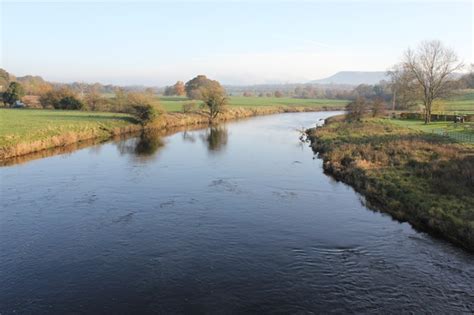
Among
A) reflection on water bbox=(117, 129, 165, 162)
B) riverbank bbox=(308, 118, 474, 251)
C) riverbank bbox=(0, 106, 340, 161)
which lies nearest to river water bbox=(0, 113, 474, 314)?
riverbank bbox=(308, 118, 474, 251)

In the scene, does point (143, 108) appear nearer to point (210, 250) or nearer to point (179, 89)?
point (210, 250)

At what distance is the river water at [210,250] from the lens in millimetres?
12398

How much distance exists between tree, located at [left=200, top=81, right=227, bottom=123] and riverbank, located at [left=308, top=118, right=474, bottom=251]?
36788 millimetres

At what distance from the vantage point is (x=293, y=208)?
21375 millimetres

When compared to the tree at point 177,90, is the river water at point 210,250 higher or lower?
lower

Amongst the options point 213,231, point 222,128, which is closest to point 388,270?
point 213,231

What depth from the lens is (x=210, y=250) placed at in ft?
52.3

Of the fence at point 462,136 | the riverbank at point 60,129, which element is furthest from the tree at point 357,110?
the riverbank at point 60,129

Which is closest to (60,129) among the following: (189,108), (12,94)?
(189,108)

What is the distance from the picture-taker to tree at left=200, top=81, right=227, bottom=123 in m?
72.2

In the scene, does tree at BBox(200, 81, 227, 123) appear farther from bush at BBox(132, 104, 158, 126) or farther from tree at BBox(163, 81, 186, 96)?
tree at BBox(163, 81, 186, 96)

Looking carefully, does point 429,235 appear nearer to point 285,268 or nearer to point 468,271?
point 468,271

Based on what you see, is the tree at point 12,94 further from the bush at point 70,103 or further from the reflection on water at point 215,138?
the reflection on water at point 215,138

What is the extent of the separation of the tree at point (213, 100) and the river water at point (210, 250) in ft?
148
